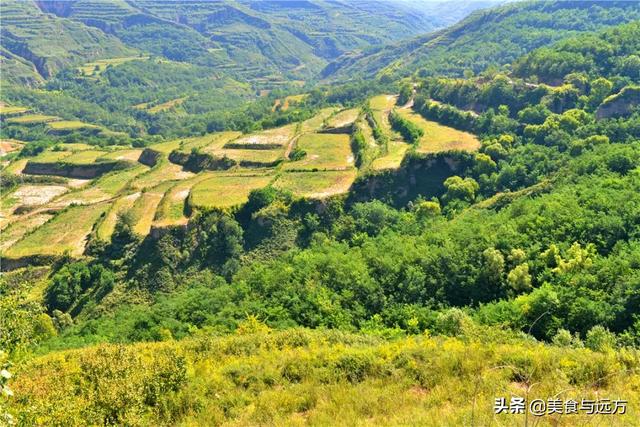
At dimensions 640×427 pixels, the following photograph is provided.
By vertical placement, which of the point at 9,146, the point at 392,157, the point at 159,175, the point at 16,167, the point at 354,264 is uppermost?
the point at 392,157

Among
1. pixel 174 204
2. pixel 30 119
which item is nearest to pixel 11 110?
pixel 30 119

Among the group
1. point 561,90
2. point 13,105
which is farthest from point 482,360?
point 13,105

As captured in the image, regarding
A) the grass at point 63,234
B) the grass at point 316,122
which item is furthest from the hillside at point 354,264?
the grass at point 316,122

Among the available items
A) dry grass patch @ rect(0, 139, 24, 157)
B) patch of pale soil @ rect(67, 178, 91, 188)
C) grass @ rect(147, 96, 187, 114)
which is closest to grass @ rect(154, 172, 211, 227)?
patch of pale soil @ rect(67, 178, 91, 188)

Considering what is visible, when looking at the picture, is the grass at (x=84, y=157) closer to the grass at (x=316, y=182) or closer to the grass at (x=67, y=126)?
the grass at (x=316, y=182)

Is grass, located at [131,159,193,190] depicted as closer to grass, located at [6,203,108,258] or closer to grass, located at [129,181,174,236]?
grass, located at [129,181,174,236]

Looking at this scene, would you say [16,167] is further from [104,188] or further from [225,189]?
[225,189]
